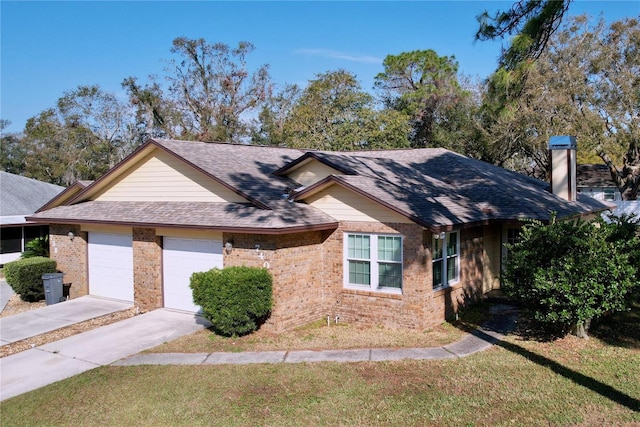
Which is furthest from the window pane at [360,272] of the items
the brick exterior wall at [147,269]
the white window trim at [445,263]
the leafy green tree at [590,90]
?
the leafy green tree at [590,90]

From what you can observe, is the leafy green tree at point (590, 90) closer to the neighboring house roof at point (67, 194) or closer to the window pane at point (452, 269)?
the window pane at point (452, 269)

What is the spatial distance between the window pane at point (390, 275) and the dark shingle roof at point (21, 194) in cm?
1819

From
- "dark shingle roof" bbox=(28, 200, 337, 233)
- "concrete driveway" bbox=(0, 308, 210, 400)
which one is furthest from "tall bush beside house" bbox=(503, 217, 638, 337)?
"concrete driveway" bbox=(0, 308, 210, 400)

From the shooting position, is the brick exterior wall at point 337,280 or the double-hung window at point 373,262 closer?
the brick exterior wall at point 337,280

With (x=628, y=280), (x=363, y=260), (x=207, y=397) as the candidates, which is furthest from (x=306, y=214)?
(x=628, y=280)

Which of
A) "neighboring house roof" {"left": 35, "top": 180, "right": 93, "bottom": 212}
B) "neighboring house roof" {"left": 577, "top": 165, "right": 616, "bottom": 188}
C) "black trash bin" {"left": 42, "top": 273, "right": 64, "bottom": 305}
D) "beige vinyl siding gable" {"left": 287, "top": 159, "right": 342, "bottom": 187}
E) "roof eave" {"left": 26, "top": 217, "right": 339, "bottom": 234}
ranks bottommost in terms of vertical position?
"black trash bin" {"left": 42, "top": 273, "right": 64, "bottom": 305}

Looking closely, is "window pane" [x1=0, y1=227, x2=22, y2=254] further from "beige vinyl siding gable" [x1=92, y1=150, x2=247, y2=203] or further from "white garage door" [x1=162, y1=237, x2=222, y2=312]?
"white garage door" [x1=162, y1=237, x2=222, y2=312]

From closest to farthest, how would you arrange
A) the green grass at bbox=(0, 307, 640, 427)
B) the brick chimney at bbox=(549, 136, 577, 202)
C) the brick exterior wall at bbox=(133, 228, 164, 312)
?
the green grass at bbox=(0, 307, 640, 427) < the brick exterior wall at bbox=(133, 228, 164, 312) < the brick chimney at bbox=(549, 136, 577, 202)

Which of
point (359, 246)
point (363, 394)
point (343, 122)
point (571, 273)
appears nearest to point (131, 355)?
point (363, 394)

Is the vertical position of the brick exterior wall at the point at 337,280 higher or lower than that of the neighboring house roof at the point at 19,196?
lower

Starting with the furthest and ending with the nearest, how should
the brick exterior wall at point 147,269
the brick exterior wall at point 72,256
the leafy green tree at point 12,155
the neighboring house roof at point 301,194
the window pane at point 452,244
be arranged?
the leafy green tree at point 12,155, the brick exterior wall at point 72,256, the brick exterior wall at point 147,269, the window pane at point 452,244, the neighboring house roof at point 301,194

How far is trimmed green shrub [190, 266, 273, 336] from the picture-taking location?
34.7 feet

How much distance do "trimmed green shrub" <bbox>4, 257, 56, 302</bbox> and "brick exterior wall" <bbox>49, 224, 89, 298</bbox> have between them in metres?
0.62

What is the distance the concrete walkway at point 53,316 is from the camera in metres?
11.9
